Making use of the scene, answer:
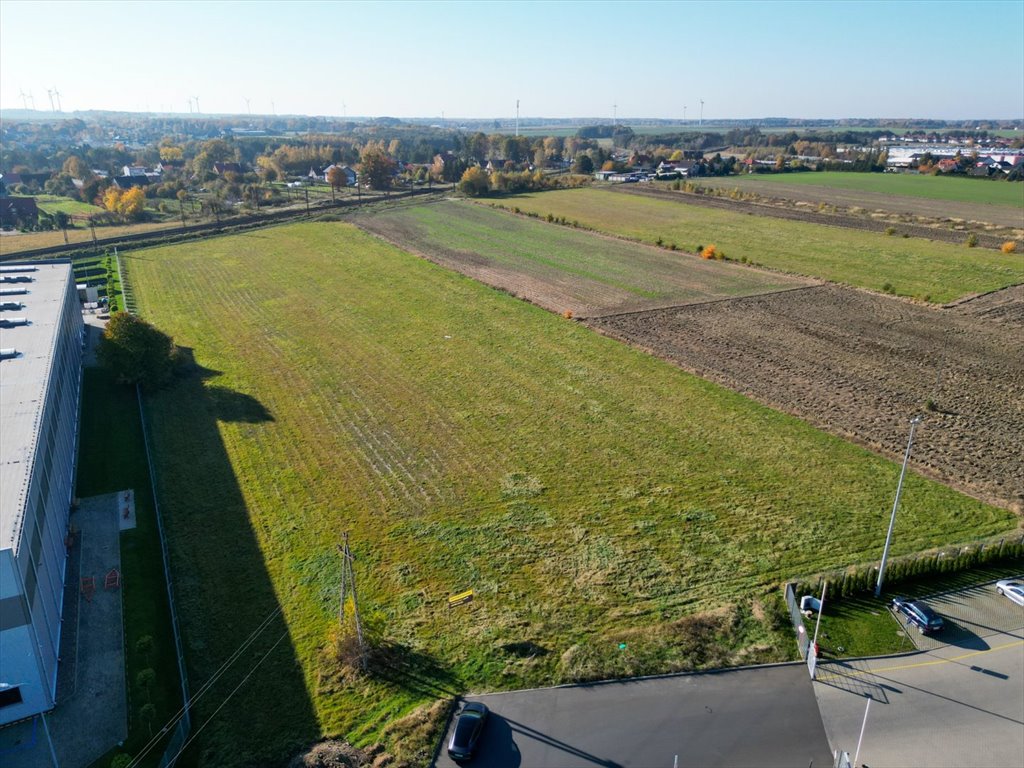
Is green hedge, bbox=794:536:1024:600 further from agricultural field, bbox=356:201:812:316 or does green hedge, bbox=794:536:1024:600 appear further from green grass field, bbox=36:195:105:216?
green grass field, bbox=36:195:105:216

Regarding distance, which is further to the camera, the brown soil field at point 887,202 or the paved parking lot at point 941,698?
the brown soil field at point 887,202

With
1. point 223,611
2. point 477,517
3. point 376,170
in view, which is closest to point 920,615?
point 477,517

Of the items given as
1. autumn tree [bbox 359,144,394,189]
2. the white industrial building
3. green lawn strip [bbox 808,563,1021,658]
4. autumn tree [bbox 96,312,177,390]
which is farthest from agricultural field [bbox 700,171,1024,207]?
the white industrial building

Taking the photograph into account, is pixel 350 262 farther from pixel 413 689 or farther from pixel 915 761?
pixel 915 761

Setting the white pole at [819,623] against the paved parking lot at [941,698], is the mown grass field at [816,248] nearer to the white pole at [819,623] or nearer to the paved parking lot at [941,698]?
the paved parking lot at [941,698]

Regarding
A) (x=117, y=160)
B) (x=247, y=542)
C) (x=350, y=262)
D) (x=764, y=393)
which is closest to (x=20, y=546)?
(x=247, y=542)

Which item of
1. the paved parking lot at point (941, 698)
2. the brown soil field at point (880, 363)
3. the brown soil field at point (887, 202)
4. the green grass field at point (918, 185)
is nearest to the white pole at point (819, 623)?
the paved parking lot at point (941, 698)
